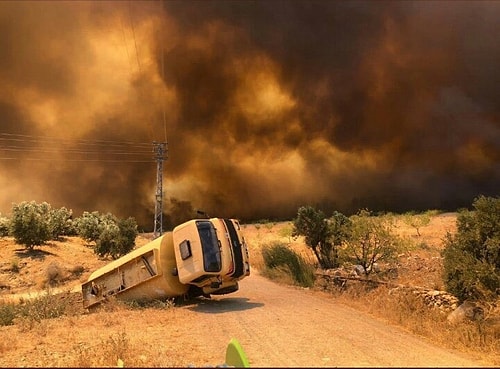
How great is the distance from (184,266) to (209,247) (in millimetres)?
981

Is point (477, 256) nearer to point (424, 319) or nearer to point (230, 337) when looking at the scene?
point (424, 319)

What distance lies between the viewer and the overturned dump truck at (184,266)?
13383 mm

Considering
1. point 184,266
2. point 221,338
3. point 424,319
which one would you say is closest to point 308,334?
point 221,338

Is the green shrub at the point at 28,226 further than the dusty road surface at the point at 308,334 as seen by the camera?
Yes

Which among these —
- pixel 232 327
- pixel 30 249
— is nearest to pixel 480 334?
pixel 232 327

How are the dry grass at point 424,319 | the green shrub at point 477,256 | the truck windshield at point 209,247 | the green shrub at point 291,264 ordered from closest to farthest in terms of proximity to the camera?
1. the dry grass at point 424,319
2. the green shrub at point 477,256
3. the truck windshield at point 209,247
4. the green shrub at point 291,264

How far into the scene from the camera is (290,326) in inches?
406

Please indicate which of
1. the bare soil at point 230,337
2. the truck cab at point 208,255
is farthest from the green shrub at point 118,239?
the truck cab at point 208,255

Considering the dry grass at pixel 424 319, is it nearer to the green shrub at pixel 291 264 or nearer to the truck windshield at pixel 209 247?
the green shrub at pixel 291 264

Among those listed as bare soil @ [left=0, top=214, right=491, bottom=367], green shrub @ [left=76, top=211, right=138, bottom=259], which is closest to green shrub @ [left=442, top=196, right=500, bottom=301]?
bare soil @ [left=0, top=214, right=491, bottom=367]

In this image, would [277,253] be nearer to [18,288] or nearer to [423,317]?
[423,317]

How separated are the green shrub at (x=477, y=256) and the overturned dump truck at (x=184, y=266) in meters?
6.60

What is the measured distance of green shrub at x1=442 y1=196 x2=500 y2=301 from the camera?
1275 centimetres

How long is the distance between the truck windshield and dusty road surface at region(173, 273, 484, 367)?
4.44 feet
